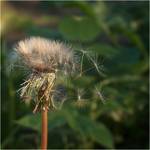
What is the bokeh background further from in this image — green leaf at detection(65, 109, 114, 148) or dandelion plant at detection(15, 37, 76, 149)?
dandelion plant at detection(15, 37, 76, 149)

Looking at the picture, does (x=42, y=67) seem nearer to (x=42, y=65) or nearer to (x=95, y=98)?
(x=42, y=65)

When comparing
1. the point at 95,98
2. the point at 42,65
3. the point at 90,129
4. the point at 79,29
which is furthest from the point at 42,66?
the point at 79,29

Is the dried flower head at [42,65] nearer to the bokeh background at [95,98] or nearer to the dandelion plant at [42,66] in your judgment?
the dandelion plant at [42,66]

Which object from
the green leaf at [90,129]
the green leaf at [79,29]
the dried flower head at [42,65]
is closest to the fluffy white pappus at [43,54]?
the dried flower head at [42,65]

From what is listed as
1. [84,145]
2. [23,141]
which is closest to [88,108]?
[84,145]

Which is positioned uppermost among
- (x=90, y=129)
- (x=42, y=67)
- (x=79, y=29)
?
(x=79, y=29)

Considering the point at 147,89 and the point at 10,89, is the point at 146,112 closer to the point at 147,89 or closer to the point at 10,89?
the point at 147,89
